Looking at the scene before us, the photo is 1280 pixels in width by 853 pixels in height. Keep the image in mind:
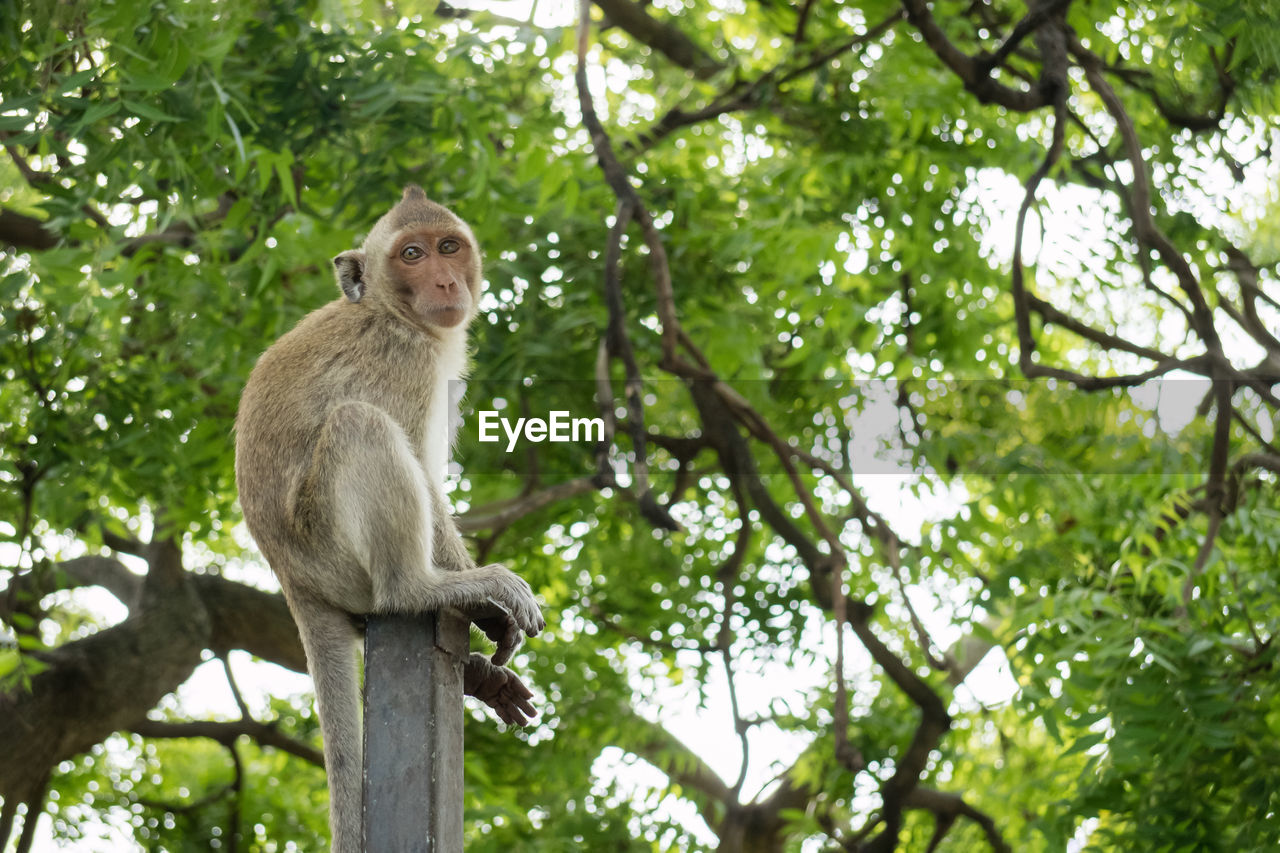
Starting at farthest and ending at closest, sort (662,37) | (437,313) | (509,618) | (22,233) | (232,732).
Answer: (662,37)
(232,732)
(22,233)
(437,313)
(509,618)

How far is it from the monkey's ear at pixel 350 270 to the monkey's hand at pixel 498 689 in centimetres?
124

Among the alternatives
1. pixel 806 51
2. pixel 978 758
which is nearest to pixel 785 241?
pixel 806 51

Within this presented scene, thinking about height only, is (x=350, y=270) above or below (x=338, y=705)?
above

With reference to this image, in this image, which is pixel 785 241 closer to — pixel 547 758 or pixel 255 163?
pixel 255 163

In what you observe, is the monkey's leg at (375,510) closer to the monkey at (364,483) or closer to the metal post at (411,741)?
the monkey at (364,483)

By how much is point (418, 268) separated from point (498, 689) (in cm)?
123

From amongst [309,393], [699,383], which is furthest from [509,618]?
[699,383]

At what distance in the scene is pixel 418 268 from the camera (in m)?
3.45

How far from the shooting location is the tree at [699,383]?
14.1ft

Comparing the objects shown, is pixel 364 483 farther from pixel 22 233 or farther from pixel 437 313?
pixel 22 233

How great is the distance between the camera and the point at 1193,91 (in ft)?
19.5

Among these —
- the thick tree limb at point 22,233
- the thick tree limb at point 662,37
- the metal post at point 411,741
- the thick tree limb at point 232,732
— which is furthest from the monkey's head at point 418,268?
the thick tree limb at point 232,732

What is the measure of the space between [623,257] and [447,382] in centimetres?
264

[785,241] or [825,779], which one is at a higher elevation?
[785,241]
